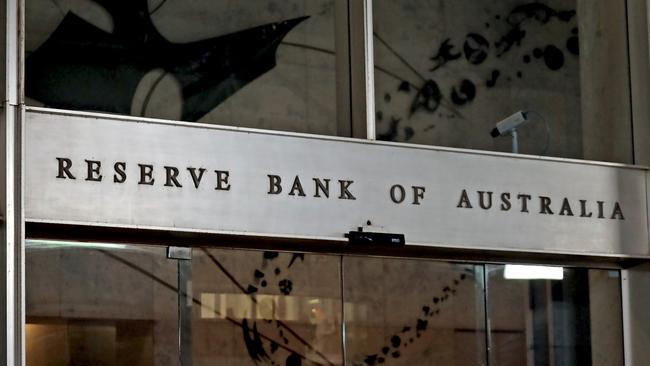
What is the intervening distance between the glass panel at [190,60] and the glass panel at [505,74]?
620 millimetres

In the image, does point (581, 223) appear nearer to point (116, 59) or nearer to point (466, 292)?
point (466, 292)

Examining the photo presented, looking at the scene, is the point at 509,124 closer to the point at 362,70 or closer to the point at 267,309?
the point at 362,70

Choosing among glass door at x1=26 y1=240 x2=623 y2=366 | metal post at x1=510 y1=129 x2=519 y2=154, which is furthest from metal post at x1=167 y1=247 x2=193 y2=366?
metal post at x1=510 y1=129 x2=519 y2=154

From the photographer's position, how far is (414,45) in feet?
41.5

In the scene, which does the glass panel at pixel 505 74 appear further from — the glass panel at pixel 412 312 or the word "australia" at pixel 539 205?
the glass panel at pixel 412 312

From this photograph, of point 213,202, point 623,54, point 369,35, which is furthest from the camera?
point 623,54

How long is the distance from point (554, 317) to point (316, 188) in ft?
8.98

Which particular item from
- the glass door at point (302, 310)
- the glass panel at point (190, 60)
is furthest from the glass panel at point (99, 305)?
the glass panel at point (190, 60)

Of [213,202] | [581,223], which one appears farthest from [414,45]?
[213,202]

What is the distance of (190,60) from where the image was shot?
11828mm

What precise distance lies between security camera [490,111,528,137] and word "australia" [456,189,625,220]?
3.85 ft

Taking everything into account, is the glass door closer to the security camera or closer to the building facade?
the building facade

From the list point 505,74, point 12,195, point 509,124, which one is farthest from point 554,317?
point 12,195

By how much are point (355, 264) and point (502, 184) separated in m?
1.25
